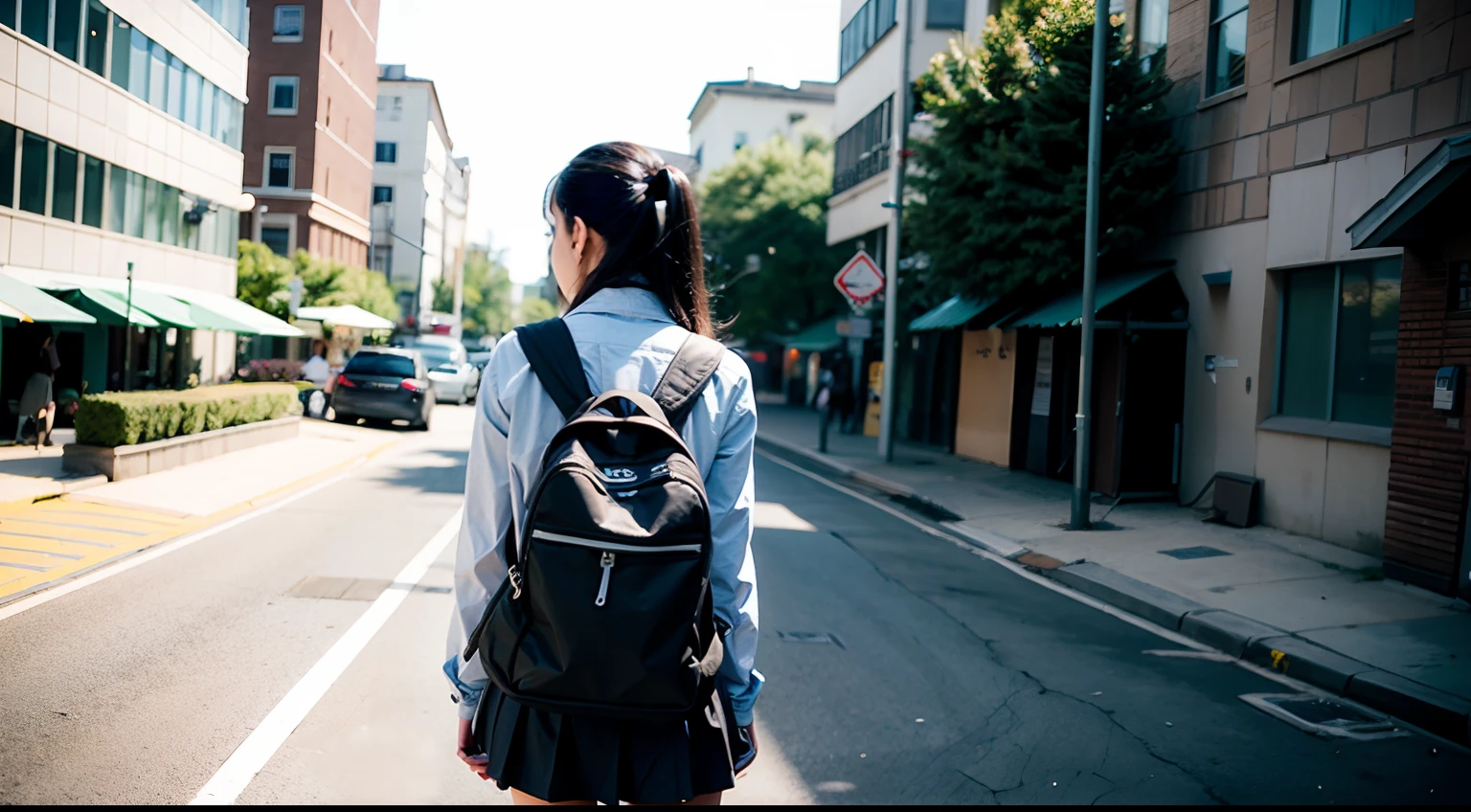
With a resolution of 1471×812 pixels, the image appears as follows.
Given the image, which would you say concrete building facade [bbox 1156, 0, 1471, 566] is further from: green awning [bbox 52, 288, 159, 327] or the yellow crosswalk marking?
green awning [bbox 52, 288, 159, 327]

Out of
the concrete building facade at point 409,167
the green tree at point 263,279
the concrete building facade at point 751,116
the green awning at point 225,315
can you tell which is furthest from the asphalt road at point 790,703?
the concrete building facade at point 751,116

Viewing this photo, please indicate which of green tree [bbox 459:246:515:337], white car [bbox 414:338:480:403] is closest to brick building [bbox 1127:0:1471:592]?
white car [bbox 414:338:480:403]

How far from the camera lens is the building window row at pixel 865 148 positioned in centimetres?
2562

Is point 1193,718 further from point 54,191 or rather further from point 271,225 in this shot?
point 271,225

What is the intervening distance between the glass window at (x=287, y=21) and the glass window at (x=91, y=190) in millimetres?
10245

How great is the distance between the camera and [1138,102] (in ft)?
44.5

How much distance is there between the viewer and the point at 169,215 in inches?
829

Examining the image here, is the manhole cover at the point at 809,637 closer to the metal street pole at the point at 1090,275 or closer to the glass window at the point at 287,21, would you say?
the metal street pole at the point at 1090,275

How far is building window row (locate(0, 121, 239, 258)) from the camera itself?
1644cm

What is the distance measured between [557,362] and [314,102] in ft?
29.3

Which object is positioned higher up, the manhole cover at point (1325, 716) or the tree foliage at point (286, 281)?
the tree foliage at point (286, 281)

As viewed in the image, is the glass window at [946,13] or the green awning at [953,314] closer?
the green awning at [953,314]

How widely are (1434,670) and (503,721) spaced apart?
21.5 ft

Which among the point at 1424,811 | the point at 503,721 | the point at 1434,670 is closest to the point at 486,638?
the point at 503,721
